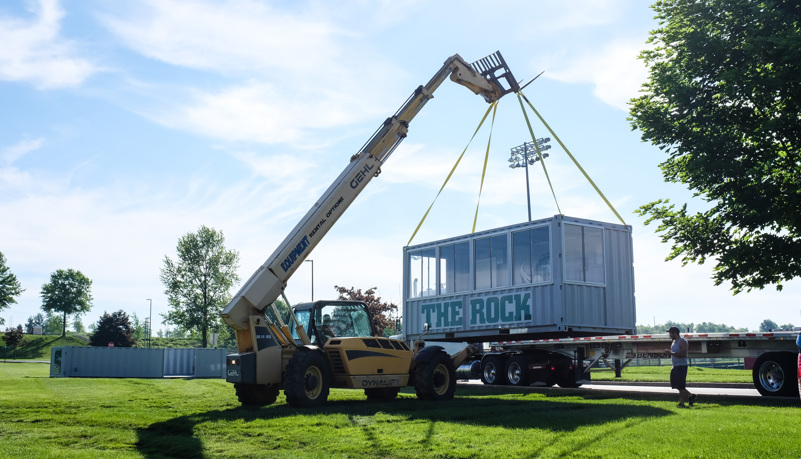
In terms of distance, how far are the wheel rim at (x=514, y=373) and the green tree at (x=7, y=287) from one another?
300ft

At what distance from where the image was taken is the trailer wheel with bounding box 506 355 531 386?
19.7 metres

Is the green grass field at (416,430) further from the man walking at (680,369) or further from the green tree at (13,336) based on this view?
the green tree at (13,336)

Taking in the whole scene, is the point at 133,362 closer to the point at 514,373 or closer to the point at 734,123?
the point at 514,373

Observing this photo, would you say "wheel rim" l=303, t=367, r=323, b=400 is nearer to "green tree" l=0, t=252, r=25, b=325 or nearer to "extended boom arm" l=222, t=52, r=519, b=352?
"extended boom arm" l=222, t=52, r=519, b=352

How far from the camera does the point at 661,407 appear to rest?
40.5ft

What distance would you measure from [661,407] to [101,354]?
34.0 metres

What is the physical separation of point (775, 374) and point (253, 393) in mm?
10550

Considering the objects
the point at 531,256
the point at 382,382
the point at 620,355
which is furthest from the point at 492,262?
the point at 382,382

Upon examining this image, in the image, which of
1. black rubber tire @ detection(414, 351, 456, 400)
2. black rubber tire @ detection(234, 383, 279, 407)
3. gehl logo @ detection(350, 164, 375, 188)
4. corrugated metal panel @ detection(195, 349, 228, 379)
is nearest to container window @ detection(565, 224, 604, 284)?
black rubber tire @ detection(414, 351, 456, 400)

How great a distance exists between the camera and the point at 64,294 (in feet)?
362

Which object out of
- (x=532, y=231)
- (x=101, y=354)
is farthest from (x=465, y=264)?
(x=101, y=354)

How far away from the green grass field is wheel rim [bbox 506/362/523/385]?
5.70m

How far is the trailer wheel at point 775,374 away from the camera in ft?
46.1

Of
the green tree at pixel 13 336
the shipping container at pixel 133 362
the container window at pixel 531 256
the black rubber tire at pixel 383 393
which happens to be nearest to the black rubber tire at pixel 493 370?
the container window at pixel 531 256
